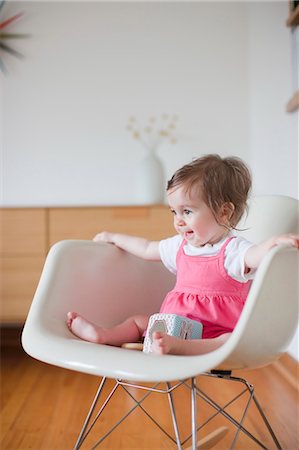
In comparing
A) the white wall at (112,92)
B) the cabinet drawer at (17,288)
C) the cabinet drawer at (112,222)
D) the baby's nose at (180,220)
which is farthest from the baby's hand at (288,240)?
the white wall at (112,92)

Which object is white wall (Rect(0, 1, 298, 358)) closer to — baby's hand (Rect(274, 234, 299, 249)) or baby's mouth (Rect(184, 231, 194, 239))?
baby's mouth (Rect(184, 231, 194, 239))

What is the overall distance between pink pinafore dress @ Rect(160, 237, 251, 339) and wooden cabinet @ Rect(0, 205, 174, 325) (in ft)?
4.72

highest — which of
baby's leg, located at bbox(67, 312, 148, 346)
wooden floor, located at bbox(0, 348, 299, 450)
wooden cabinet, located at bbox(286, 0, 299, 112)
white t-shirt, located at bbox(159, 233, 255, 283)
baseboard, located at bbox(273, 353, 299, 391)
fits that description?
wooden cabinet, located at bbox(286, 0, 299, 112)

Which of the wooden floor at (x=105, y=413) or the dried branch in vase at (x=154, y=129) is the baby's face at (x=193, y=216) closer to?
the wooden floor at (x=105, y=413)

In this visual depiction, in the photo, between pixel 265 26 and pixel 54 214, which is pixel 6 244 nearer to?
pixel 54 214

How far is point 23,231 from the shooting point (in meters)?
2.87

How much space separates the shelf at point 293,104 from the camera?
7.69 feet

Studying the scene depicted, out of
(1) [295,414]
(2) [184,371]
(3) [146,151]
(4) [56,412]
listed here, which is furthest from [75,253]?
(3) [146,151]

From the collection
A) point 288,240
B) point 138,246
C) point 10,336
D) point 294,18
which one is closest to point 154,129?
point 294,18

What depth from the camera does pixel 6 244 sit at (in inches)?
113

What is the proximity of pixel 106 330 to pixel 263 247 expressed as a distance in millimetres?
399

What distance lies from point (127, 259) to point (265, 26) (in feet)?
6.11

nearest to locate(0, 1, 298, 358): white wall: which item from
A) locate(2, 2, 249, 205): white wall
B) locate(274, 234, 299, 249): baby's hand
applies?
locate(2, 2, 249, 205): white wall

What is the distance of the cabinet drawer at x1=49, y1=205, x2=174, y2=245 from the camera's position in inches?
112
